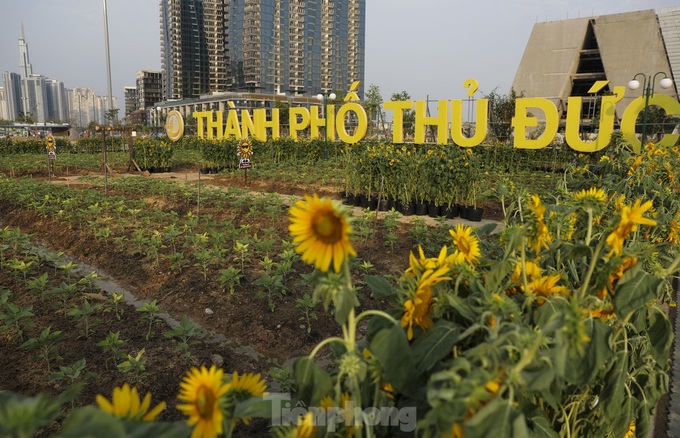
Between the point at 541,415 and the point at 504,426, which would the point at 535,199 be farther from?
the point at 504,426

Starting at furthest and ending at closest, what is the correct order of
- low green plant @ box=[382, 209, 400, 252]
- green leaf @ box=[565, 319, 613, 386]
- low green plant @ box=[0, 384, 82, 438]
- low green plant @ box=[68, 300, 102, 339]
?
low green plant @ box=[382, 209, 400, 252]
low green plant @ box=[68, 300, 102, 339]
green leaf @ box=[565, 319, 613, 386]
low green plant @ box=[0, 384, 82, 438]

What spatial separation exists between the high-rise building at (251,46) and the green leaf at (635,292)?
8018 cm

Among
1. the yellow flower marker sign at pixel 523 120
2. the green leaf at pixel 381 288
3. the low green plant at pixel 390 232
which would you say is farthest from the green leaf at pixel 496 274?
the yellow flower marker sign at pixel 523 120

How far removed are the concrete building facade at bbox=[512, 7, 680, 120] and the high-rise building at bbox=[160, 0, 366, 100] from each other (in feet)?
139

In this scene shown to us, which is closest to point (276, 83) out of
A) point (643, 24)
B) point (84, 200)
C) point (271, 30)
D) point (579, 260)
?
point (271, 30)

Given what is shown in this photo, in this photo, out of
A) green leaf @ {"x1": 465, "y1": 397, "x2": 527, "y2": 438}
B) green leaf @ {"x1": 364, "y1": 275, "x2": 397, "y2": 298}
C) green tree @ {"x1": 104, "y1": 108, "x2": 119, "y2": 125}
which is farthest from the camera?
green tree @ {"x1": 104, "y1": 108, "x2": 119, "y2": 125}

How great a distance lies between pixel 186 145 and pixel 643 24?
36393mm

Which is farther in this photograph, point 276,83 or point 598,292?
point 276,83

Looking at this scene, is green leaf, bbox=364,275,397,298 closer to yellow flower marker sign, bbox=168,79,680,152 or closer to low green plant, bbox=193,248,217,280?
low green plant, bbox=193,248,217,280

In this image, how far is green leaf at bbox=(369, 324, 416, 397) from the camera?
0.74 metres

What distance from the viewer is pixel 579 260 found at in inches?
56.1

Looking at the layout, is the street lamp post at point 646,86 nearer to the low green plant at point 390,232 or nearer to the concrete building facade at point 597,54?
the low green plant at point 390,232

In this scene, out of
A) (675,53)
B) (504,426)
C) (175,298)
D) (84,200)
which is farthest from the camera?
(675,53)

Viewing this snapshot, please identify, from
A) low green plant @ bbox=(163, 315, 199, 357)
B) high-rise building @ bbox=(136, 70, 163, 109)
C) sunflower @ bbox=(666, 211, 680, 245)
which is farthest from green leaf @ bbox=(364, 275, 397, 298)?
high-rise building @ bbox=(136, 70, 163, 109)
